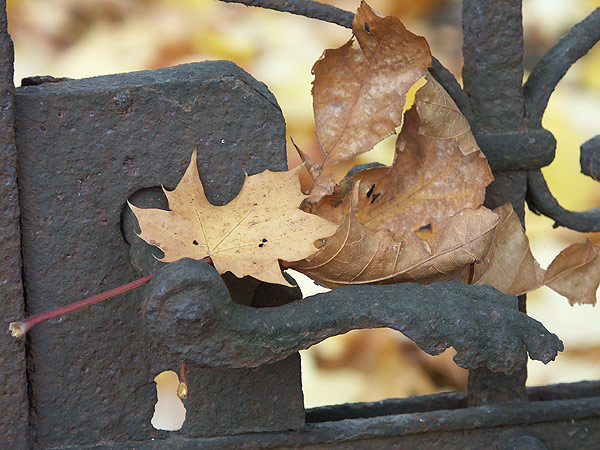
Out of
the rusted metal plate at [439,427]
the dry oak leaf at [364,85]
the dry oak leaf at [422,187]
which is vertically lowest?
the rusted metal plate at [439,427]

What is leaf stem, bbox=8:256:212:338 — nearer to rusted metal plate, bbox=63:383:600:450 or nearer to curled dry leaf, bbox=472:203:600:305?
rusted metal plate, bbox=63:383:600:450

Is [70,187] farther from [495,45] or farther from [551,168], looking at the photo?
[551,168]

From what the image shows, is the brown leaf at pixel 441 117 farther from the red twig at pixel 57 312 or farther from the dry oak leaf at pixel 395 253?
the red twig at pixel 57 312

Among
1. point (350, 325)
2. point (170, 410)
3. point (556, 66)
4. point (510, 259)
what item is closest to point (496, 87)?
point (556, 66)

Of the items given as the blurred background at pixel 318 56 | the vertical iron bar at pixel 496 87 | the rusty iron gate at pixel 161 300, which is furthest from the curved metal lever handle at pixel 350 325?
the blurred background at pixel 318 56

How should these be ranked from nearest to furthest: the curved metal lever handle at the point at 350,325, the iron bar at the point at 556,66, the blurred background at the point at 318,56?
Result: the curved metal lever handle at the point at 350,325, the iron bar at the point at 556,66, the blurred background at the point at 318,56

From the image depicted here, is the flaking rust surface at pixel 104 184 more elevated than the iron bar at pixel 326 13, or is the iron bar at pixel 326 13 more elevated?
the iron bar at pixel 326 13

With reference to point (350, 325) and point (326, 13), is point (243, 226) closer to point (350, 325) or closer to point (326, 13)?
point (350, 325)
